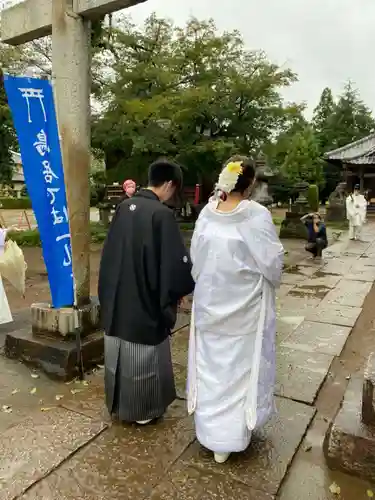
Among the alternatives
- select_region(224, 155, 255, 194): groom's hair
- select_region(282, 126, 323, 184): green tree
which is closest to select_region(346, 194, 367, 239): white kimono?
select_region(224, 155, 255, 194): groom's hair

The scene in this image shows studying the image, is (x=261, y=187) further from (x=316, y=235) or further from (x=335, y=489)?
(x=335, y=489)

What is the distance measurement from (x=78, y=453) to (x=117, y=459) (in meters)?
0.25

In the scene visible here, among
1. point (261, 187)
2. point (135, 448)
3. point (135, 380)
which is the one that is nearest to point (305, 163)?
point (261, 187)

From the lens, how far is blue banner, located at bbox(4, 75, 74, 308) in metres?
3.40

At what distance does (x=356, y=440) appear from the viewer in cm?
241

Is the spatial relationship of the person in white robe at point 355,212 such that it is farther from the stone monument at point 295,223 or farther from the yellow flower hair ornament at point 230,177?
the yellow flower hair ornament at point 230,177

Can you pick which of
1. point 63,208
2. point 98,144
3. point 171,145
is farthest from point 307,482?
point 98,144

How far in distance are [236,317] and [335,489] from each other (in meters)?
1.06

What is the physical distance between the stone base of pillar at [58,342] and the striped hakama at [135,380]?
87cm

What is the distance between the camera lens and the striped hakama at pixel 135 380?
9.25 ft

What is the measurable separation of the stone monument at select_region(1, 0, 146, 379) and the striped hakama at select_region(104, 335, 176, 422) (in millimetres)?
822

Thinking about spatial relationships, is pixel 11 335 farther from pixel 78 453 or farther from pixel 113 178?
pixel 113 178

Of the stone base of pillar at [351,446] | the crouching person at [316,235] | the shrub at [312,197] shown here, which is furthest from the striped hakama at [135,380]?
the shrub at [312,197]

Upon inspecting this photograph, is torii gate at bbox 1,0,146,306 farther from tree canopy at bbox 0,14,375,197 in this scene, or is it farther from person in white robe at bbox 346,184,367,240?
person in white robe at bbox 346,184,367,240
